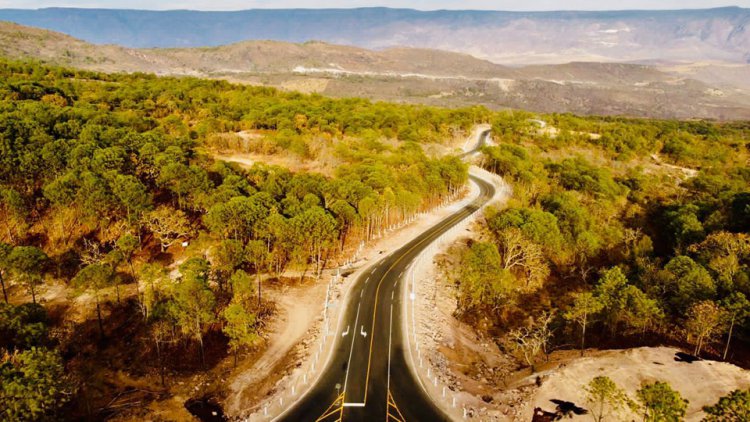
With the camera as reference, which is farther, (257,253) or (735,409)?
(257,253)

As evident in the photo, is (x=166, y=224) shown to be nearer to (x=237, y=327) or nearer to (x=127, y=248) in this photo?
(x=127, y=248)

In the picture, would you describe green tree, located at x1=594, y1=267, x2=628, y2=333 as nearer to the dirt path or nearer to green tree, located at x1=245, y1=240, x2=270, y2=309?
the dirt path

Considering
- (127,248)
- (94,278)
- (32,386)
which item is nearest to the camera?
(32,386)

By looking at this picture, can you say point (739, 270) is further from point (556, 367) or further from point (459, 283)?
point (459, 283)

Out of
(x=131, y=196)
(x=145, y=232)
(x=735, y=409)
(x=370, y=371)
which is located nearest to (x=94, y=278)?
(x=131, y=196)

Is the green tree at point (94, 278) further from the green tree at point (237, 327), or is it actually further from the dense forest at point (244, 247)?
the green tree at point (237, 327)
